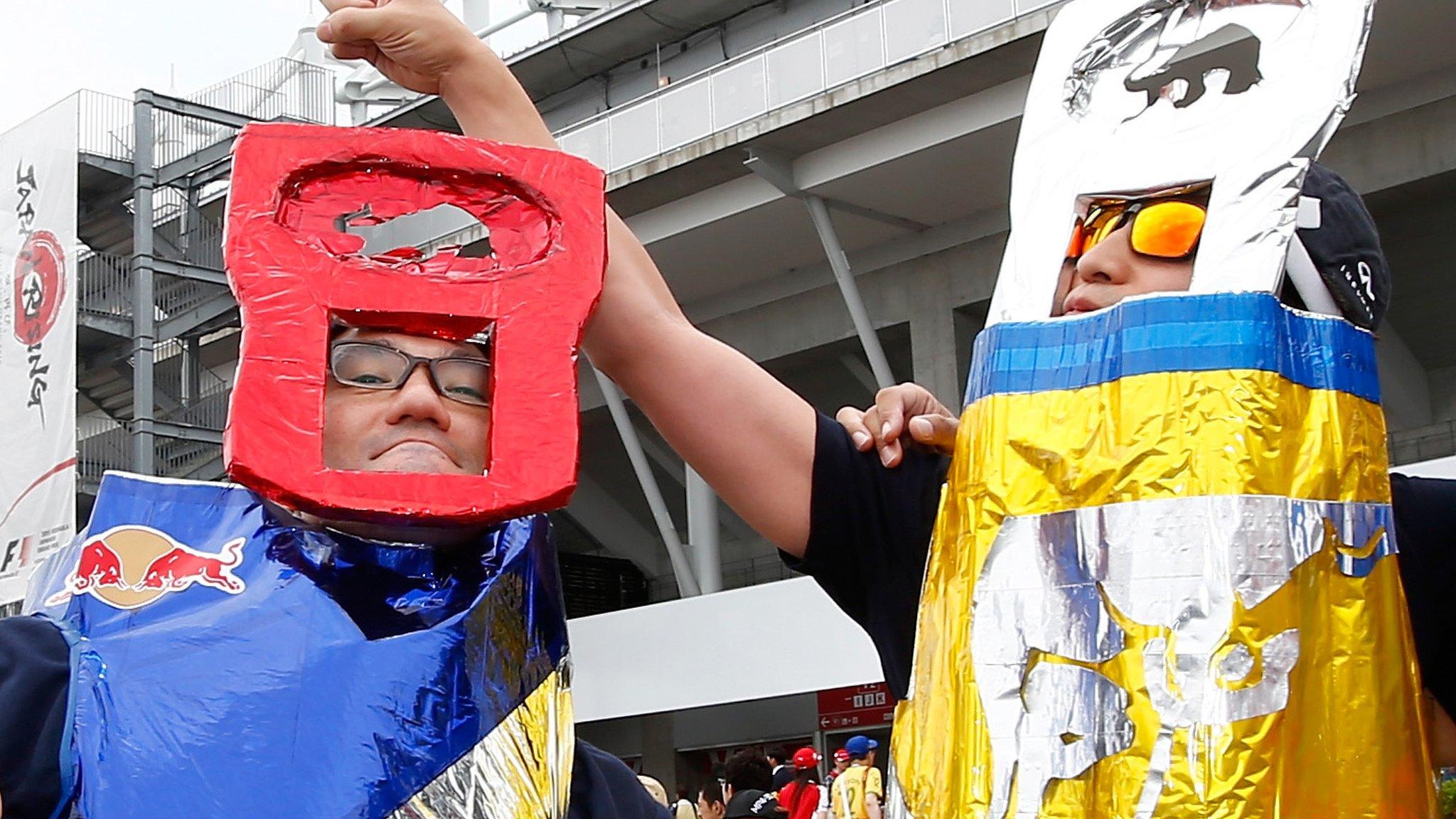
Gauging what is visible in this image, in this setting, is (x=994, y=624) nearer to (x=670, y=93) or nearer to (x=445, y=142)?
(x=445, y=142)

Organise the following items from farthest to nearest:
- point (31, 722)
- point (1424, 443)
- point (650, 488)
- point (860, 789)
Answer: point (650, 488) < point (1424, 443) < point (860, 789) < point (31, 722)

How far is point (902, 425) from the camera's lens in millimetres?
1972

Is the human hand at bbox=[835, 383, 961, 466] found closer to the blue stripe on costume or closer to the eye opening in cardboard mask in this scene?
the blue stripe on costume

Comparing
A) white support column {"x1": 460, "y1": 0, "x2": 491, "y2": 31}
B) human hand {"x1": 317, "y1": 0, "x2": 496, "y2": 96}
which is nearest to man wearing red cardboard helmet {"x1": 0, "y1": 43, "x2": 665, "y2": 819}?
human hand {"x1": 317, "y1": 0, "x2": 496, "y2": 96}

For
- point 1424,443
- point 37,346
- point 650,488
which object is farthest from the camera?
point 650,488

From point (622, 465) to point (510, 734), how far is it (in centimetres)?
1720

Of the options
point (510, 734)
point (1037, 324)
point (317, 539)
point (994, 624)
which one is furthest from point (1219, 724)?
point (317, 539)

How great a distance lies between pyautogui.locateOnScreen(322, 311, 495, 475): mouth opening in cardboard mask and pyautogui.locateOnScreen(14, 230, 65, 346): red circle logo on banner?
41.4 feet

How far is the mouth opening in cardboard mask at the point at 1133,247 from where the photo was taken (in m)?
1.84

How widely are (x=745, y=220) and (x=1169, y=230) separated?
11.5 m

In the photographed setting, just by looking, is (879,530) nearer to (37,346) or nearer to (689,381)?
(689,381)

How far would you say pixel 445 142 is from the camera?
73.5 inches

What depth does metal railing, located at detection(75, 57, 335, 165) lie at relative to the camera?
15.3m

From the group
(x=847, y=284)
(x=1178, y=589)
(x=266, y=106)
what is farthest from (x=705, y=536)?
(x=1178, y=589)
